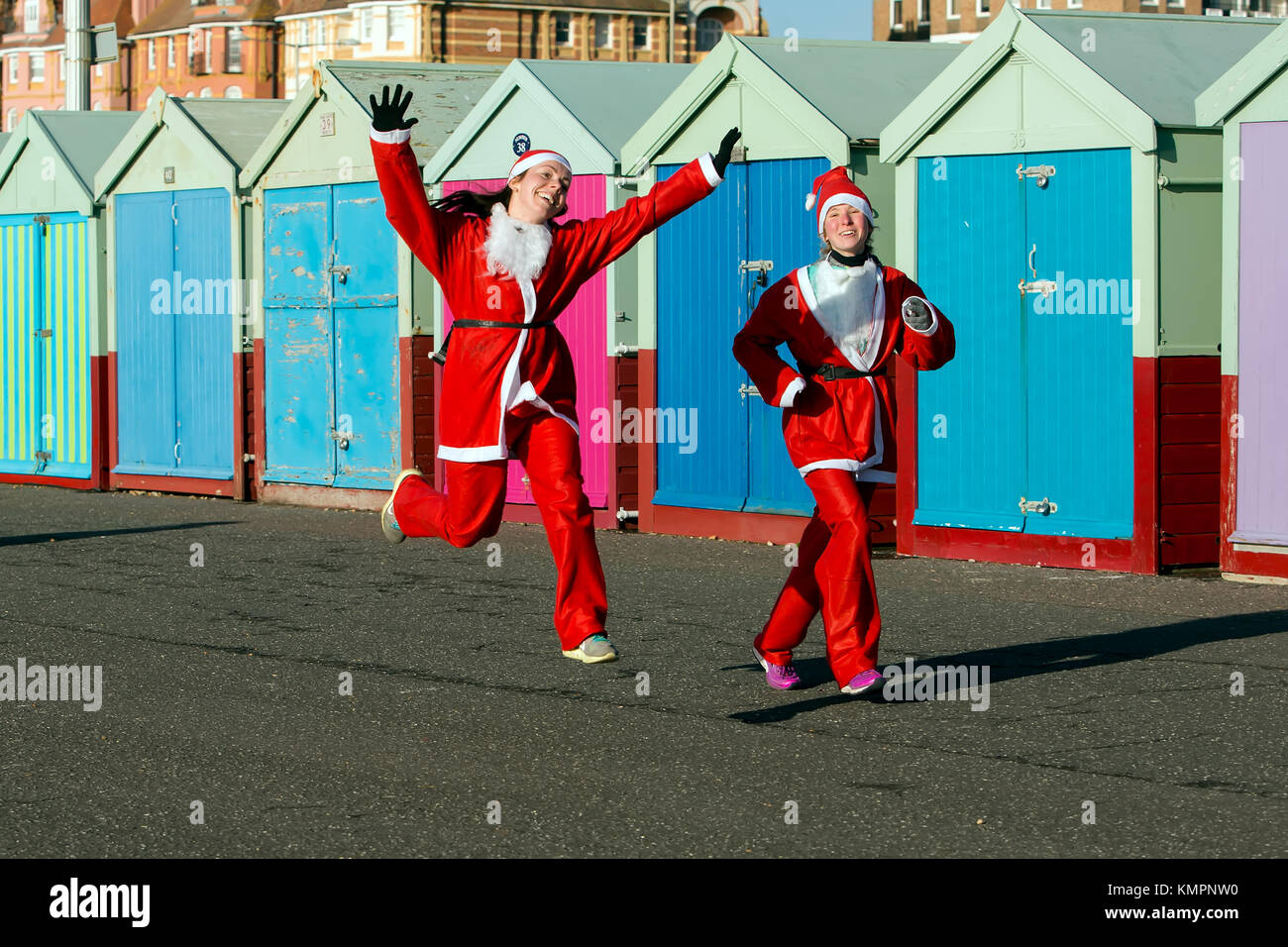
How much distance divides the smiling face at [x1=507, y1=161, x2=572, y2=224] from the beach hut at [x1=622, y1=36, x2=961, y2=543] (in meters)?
4.94

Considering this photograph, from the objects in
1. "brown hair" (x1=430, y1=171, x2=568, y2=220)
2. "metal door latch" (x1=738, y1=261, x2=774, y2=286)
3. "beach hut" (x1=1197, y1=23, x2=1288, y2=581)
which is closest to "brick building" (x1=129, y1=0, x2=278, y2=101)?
"metal door latch" (x1=738, y1=261, x2=774, y2=286)

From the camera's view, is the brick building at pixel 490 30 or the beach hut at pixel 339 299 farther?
the brick building at pixel 490 30

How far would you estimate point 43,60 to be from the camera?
114875 mm

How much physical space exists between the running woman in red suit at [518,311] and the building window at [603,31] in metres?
88.9

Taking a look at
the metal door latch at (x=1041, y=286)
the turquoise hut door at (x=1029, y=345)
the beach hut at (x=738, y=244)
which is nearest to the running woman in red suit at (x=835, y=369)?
the turquoise hut door at (x=1029, y=345)

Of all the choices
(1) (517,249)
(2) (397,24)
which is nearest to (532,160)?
(1) (517,249)

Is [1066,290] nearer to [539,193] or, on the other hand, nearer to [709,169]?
[709,169]

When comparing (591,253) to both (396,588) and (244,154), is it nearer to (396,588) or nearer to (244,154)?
(396,588)

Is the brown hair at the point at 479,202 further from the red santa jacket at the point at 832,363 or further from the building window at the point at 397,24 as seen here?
the building window at the point at 397,24

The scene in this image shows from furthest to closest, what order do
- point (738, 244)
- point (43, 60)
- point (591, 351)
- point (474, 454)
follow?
point (43, 60) < point (591, 351) < point (738, 244) < point (474, 454)

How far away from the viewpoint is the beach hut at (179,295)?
54.0ft

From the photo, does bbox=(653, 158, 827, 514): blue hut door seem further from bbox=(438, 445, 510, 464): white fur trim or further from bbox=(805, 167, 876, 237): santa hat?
bbox=(438, 445, 510, 464): white fur trim

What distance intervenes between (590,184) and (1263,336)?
4.88 metres

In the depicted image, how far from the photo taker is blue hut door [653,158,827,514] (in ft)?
41.6
